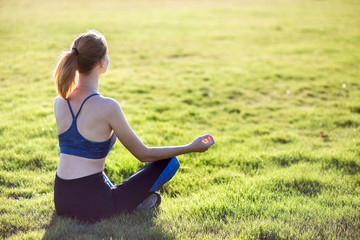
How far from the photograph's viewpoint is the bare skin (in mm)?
3336

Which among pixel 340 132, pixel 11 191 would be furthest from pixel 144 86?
pixel 11 191

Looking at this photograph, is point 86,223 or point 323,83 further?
point 323,83

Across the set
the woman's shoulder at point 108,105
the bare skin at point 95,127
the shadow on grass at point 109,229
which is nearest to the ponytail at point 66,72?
the bare skin at point 95,127

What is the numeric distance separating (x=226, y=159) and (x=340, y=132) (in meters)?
2.96

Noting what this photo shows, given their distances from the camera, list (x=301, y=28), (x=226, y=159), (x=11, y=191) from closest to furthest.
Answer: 1. (x=11, y=191)
2. (x=226, y=159)
3. (x=301, y=28)

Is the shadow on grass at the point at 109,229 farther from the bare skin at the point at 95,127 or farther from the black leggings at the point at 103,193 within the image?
the bare skin at the point at 95,127

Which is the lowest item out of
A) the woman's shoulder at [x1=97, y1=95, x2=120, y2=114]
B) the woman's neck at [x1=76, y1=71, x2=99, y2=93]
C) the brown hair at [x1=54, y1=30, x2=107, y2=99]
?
the woman's shoulder at [x1=97, y1=95, x2=120, y2=114]

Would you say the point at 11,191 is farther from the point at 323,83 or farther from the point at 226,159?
the point at 323,83

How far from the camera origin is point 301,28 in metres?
22.6

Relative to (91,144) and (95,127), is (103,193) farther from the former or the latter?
(95,127)

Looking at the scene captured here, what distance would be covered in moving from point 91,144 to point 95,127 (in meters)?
0.19

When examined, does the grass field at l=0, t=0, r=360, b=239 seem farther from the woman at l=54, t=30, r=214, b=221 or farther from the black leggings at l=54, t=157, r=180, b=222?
the woman at l=54, t=30, r=214, b=221

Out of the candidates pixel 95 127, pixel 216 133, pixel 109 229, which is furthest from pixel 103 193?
pixel 216 133

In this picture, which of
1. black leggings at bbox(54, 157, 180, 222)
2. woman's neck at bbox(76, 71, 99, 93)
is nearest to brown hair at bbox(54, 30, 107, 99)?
woman's neck at bbox(76, 71, 99, 93)
